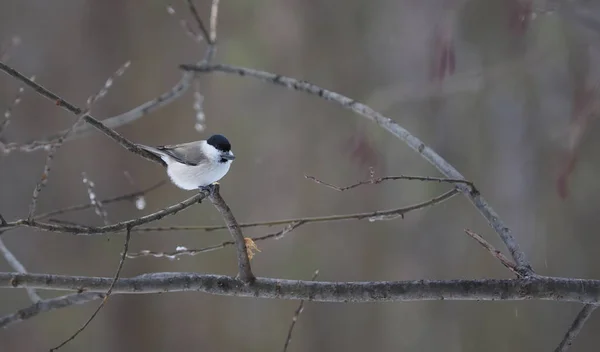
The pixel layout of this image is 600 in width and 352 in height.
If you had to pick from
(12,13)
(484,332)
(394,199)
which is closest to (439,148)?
(394,199)

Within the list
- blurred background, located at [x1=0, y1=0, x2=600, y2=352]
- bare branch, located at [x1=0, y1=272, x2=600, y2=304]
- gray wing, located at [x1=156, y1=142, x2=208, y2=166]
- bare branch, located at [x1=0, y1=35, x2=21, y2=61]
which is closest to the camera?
bare branch, located at [x1=0, y1=272, x2=600, y2=304]

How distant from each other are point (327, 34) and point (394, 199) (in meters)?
0.85

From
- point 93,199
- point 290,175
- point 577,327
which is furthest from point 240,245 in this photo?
point 290,175

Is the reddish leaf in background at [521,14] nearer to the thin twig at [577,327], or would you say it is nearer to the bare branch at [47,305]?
the thin twig at [577,327]

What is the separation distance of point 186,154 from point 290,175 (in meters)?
1.46

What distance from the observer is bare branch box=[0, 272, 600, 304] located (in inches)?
32.8

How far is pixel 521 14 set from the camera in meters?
1.06

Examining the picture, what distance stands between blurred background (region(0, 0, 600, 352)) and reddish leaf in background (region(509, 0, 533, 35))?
48.8 inches

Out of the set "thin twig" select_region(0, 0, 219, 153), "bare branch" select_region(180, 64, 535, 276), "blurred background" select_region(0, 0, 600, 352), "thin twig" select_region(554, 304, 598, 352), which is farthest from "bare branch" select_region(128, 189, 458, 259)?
"blurred background" select_region(0, 0, 600, 352)

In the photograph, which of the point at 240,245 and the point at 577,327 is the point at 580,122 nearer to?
the point at 577,327

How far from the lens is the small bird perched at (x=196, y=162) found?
126 centimetres

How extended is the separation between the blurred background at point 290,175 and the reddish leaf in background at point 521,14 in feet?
4.07

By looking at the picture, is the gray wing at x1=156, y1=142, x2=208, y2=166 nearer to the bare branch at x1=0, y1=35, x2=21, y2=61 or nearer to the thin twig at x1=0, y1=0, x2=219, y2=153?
the thin twig at x1=0, y1=0, x2=219, y2=153

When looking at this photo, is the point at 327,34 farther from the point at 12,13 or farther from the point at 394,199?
the point at 12,13
